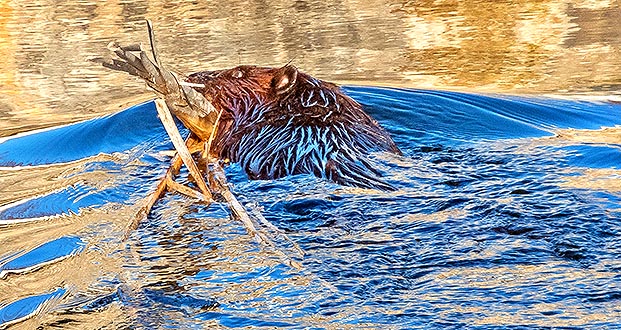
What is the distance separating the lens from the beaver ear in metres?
4.62

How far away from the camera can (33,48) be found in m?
9.58

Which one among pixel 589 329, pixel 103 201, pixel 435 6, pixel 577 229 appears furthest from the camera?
pixel 435 6

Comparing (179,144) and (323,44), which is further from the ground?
(179,144)

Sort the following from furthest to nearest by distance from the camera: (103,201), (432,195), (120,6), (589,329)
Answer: (120,6) < (103,201) < (432,195) < (589,329)

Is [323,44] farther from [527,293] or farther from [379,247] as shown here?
[527,293]

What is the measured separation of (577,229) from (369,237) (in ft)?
2.29

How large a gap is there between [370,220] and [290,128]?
2.63 feet

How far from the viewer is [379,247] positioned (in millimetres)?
3461

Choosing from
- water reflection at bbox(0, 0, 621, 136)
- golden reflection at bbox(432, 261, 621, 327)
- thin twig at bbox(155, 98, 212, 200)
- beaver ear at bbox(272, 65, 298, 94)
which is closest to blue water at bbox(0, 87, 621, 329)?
golden reflection at bbox(432, 261, 621, 327)

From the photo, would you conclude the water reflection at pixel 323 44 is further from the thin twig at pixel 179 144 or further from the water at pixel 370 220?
the thin twig at pixel 179 144

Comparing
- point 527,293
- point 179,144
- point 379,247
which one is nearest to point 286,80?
point 179,144

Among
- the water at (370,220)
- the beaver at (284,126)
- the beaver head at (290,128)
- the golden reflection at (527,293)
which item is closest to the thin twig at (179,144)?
the beaver at (284,126)

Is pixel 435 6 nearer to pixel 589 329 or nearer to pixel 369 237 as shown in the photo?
pixel 369 237

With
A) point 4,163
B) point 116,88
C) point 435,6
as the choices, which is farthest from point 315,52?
point 4,163
